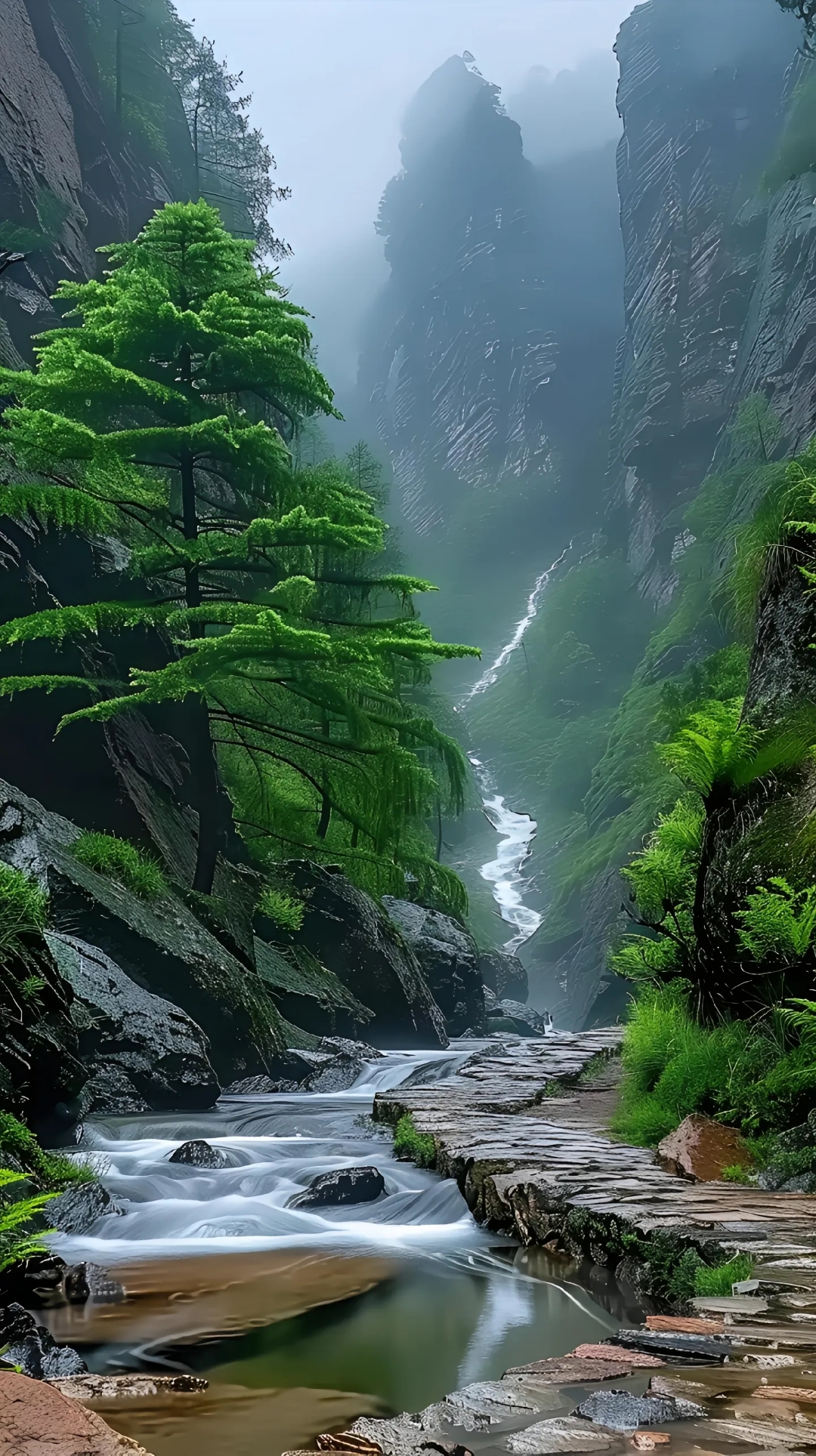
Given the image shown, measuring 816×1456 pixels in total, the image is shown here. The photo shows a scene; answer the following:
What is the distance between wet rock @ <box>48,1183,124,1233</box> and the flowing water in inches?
3.8

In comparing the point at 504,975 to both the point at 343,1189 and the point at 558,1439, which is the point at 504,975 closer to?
the point at 343,1189

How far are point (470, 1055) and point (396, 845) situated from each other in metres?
3.31

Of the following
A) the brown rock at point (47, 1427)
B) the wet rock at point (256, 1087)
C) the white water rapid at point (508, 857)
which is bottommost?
the brown rock at point (47, 1427)

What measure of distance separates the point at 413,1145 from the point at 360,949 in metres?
8.98

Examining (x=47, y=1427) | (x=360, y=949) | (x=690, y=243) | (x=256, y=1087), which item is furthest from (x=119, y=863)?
(x=690, y=243)

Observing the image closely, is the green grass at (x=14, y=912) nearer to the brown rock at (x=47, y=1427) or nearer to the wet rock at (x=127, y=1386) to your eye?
the wet rock at (x=127, y=1386)

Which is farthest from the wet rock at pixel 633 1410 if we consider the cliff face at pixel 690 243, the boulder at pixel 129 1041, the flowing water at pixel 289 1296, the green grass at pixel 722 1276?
the cliff face at pixel 690 243

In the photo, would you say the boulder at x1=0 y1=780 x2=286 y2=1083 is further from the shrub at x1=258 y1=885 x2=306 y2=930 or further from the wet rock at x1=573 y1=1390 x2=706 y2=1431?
the wet rock at x1=573 y1=1390 x2=706 y2=1431

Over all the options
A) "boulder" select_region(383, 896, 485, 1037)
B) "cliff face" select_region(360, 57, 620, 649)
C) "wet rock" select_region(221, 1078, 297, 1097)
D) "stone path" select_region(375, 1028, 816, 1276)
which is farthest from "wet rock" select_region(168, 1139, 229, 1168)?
"cliff face" select_region(360, 57, 620, 649)

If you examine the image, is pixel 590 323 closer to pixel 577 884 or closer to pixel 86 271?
pixel 577 884

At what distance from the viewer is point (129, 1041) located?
10586mm

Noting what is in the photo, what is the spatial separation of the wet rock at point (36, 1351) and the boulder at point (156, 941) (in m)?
5.86

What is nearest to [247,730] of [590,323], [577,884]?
[577,884]

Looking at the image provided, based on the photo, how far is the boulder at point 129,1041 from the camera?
1026cm
